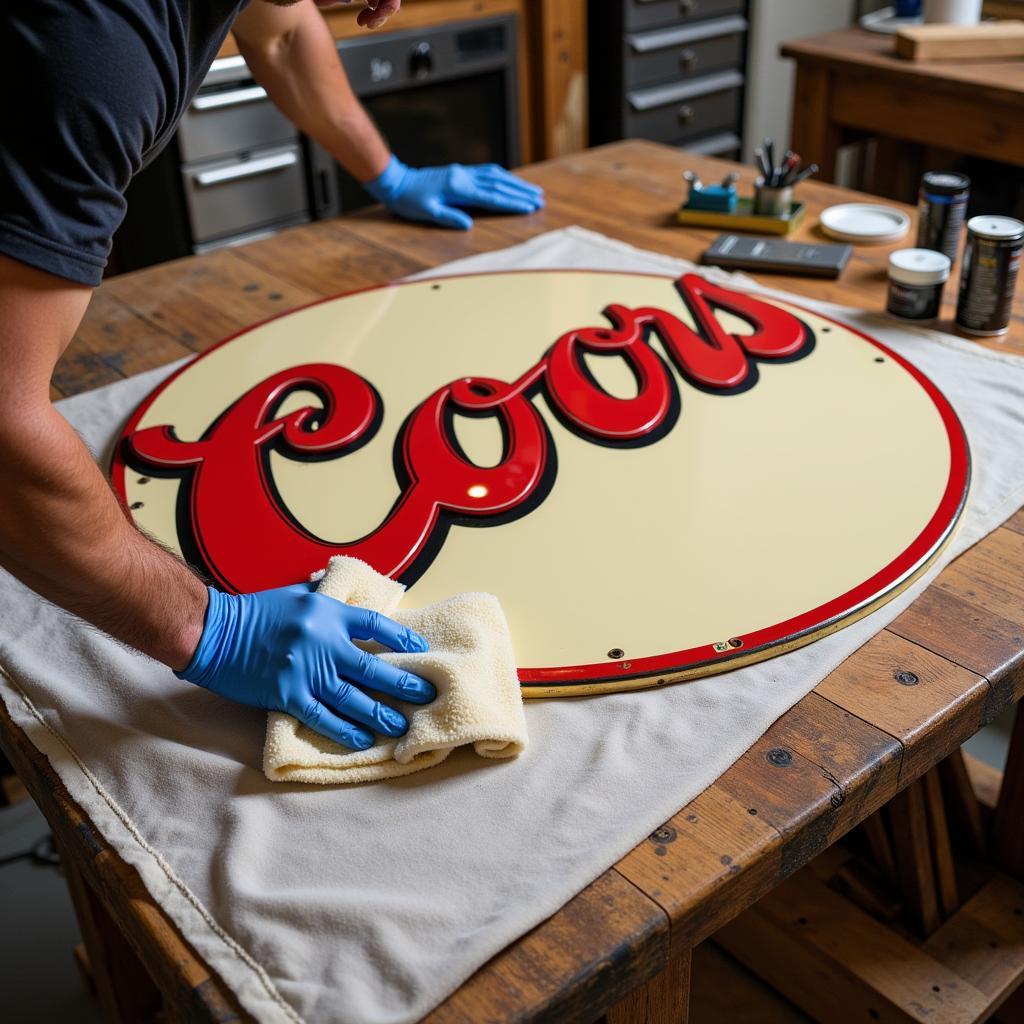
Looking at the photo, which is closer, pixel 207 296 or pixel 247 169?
pixel 207 296

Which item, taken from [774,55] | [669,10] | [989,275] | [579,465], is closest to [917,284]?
[989,275]

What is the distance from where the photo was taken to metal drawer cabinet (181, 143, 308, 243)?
258cm

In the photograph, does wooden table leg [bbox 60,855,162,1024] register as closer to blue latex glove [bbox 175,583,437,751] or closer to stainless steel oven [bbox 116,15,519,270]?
blue latex glove [bbox 175,583,437,751]

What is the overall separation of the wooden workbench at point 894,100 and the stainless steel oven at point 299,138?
838mm

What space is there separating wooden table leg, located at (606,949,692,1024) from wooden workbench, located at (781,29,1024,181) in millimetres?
2202

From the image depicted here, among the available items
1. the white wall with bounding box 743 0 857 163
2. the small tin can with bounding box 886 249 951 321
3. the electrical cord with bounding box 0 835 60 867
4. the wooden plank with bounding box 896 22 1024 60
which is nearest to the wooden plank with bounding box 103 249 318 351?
the small tin can with bounding box 886 249 951 321

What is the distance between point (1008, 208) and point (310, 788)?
2.65 meters

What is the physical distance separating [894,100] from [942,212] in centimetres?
124

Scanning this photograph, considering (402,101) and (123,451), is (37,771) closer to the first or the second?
(123,451)

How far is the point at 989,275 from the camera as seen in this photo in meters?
1.43

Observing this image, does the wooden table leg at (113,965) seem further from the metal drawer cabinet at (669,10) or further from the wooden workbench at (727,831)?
the metal drawer cabinet at (669,10)

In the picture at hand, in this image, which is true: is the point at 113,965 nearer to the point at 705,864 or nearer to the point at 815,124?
the point at 705,864

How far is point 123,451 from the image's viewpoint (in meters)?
1.30

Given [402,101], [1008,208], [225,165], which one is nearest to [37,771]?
[225,165]
